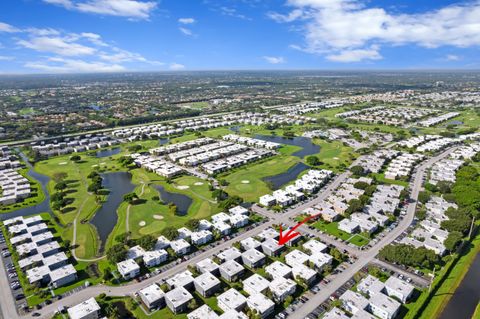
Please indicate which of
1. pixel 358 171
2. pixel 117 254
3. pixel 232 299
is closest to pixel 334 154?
pixel 358 171

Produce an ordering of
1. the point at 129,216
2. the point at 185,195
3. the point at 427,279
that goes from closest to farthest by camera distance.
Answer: the point at 427,279, the point at 129,216, the point at 185,195

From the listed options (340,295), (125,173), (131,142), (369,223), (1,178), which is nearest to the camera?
(340,295)

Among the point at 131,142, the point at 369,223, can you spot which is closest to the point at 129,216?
the point at 369,223

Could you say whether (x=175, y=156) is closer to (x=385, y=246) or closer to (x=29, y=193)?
(x=29, y=193)

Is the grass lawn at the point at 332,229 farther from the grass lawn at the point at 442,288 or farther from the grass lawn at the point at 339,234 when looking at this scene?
the grass lawn at the point at 442,288

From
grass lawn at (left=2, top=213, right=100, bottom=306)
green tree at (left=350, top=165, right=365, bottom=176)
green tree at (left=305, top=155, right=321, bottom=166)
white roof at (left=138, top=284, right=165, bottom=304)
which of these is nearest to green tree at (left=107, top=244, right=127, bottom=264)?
grass lawn at (left=2, top=213, right=100, bottom=306)

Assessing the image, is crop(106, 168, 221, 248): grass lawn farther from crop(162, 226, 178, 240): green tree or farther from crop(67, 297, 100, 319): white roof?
crop(67, 297, 100, 319): white roof

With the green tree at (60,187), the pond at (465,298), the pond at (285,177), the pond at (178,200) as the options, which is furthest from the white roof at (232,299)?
the green tree at (60,187)

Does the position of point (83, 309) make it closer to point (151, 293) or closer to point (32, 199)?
point (151, 293)
